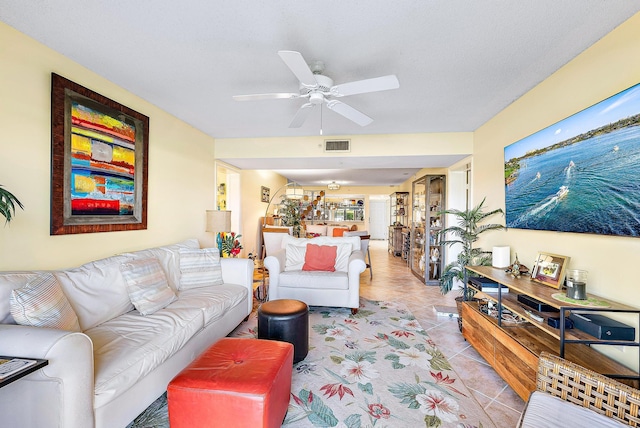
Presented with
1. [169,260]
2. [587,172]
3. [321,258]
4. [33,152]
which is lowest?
[321,258]

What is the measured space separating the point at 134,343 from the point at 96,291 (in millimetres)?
676

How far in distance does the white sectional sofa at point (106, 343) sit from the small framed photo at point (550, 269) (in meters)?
2.72

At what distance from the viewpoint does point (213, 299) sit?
2.59 meters

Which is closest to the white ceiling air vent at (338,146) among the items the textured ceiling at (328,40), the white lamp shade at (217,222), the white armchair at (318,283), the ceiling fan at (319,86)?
the textured ceiling at (328,40)

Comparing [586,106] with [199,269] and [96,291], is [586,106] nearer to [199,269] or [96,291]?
Answer: [199,269]

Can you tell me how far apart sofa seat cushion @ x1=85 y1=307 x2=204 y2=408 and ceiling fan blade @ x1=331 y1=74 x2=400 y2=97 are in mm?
2076

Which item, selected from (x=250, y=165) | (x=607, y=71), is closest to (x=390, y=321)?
(x=607, y=71)

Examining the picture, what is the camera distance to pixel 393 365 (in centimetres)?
239

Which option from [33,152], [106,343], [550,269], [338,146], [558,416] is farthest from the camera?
[338,146]

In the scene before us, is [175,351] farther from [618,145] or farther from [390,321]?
[618,145]

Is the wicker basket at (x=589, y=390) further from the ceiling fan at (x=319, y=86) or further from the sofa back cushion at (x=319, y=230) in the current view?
the sofa back cushion at (x=319, y=230)

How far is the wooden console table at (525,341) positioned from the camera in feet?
5.41

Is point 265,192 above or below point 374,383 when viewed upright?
above

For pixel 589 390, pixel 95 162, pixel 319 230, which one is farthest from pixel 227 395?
pixel 319 230
